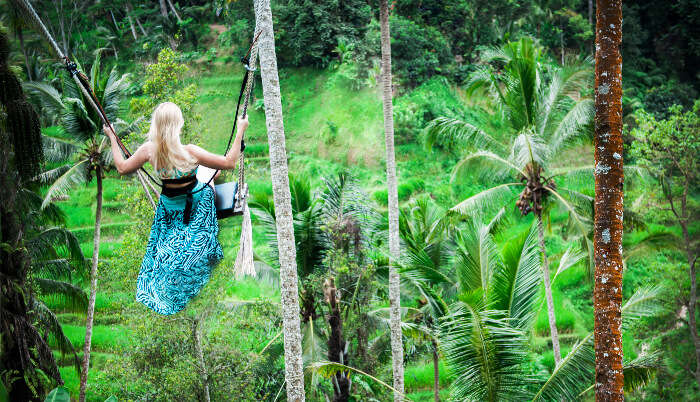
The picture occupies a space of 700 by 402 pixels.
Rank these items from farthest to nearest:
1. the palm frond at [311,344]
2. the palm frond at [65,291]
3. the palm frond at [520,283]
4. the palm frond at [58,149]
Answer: the palm frond at [65,291]
the palm frond at [58,149]
the palm frond at [311,344]
the palm frond at [520,283]

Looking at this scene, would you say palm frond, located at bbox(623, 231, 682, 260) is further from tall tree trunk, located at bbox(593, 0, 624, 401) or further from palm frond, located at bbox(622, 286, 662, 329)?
tall tree trunk, located at bbox(593, 0, 624, 401)

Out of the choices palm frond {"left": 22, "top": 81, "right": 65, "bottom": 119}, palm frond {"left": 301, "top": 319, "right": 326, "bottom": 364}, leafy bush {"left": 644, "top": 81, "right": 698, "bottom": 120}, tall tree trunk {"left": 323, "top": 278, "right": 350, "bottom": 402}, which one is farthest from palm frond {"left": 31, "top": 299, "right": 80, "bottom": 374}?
leafy bush {"left": 644, "top": 81, "right": 698, "bottom": 120}

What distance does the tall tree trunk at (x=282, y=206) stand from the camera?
5.26 meters

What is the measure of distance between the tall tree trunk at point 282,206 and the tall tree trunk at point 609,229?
238cm

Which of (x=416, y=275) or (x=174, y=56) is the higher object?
(x=174, y=56)

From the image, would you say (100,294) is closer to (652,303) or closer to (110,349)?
(110,349)

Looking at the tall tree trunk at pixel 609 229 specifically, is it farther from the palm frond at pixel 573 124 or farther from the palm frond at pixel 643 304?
the palm frond at pixel 573 124

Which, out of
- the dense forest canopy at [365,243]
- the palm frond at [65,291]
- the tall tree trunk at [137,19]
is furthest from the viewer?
the tall tree trunk at [137,19]

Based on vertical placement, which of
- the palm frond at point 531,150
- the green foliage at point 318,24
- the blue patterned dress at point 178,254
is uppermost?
the green foliage at point 318,24

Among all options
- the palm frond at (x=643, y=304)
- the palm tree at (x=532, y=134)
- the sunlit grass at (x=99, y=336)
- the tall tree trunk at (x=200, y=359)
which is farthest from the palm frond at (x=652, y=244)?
the sunlit grass at (x=99, y=336)

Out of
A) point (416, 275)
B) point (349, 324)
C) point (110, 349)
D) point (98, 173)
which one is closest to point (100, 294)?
point (110, 349)

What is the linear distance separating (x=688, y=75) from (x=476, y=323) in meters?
20.9

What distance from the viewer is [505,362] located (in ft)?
17.0

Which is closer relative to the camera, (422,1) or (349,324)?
(349,324)
